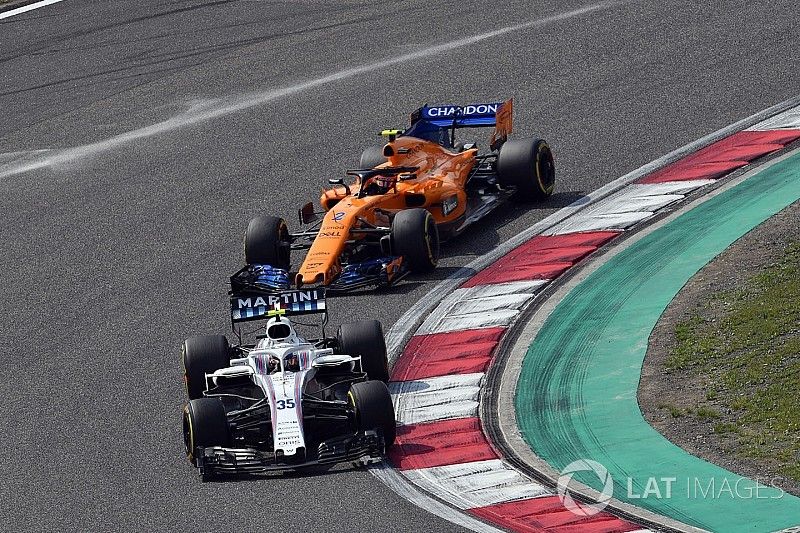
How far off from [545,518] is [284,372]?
3.12 m

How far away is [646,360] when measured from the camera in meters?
15.0

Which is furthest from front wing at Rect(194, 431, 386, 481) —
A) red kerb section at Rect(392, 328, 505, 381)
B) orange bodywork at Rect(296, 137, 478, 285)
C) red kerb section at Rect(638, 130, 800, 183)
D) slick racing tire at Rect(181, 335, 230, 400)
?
red kerb section at Rect(638, 130, 800, 183)

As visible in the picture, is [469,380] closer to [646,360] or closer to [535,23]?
[646,360]

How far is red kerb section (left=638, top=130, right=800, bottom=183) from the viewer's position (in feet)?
68.1

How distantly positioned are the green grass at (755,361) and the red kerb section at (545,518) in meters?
1.48

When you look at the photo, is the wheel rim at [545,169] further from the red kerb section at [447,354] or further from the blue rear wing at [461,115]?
the red kerb section at [447,354]

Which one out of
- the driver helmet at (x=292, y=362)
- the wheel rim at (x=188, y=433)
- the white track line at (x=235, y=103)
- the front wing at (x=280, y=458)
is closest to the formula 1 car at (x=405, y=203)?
the driver helmet at (x=292, y=362)

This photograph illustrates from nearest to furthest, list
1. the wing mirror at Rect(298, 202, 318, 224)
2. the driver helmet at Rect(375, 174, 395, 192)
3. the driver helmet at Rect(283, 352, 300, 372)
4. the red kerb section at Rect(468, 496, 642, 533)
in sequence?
1. the red kerb section at Rect(468, 496, 642, 533)
2. the driver helmet at Rect(283, 352, 300, 372)
3. the driver helmet at Rect(375, 174, 395, 192)
4. the wing mirror at Rect(298, 202, 318, 224)

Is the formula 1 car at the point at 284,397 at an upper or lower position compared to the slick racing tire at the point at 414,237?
lower

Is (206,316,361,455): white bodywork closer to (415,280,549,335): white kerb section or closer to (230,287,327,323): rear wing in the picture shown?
(230,287,327,323): rear wing

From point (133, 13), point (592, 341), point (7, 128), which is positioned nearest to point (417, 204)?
point (592, 341)

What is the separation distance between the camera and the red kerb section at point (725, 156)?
68.1 ft

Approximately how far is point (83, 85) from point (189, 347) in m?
14.1

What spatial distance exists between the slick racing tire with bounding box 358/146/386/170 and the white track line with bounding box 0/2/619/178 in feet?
17.5
